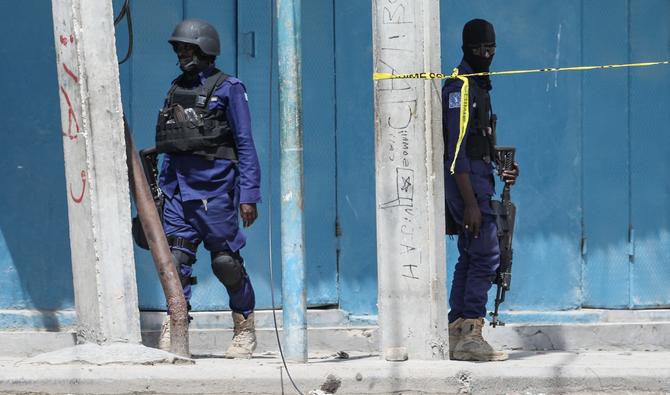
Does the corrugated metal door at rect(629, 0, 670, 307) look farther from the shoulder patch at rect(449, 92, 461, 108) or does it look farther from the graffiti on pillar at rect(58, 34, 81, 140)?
the graffiti on pillar at rect(58, 34, 81, 140)

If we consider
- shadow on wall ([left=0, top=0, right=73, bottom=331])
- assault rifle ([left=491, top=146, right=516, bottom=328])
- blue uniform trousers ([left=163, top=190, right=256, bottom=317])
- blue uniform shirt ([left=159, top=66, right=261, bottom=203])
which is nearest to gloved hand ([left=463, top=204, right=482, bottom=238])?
assault rifle ([left=491, top=146, right=516, bottom=328])

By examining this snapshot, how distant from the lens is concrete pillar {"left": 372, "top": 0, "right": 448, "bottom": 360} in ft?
22.8

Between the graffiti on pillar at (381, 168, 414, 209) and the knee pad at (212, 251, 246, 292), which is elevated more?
the graffiti on pillar at (381, 168, 414, 209)

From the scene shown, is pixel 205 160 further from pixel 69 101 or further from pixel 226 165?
pixel 69 101

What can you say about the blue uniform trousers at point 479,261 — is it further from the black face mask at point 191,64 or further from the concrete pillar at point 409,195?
the black face mask at point 191,64

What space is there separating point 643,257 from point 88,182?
367 cm

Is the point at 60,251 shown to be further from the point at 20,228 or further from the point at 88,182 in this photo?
the point at 88,182

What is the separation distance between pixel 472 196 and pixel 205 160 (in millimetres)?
1452

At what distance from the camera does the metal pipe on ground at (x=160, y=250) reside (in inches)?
276

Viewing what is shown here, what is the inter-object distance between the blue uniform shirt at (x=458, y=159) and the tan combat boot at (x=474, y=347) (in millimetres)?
629

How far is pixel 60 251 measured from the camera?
27.8 ft

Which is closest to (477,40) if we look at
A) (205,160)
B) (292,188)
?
(292,188)

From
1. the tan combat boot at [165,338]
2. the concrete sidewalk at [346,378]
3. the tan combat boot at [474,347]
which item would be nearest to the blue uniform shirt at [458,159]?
the tan combat boot at [474,347]

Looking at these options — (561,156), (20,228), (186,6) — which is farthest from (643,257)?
(20,228)
